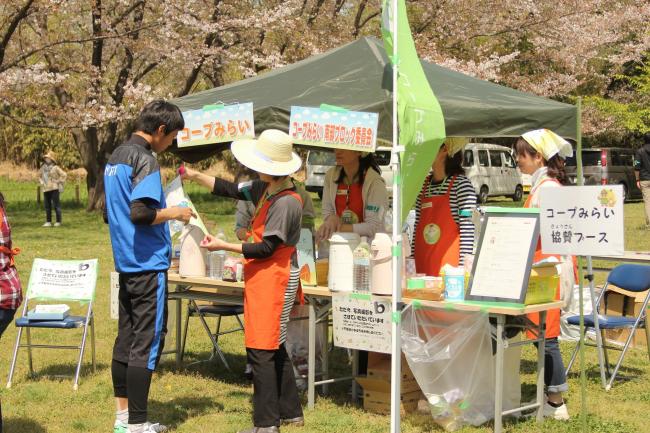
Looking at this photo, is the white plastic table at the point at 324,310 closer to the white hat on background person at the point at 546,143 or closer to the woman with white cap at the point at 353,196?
the woman with white cap at the point at 353,196

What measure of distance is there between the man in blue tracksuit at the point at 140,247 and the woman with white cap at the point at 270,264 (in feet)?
1.02

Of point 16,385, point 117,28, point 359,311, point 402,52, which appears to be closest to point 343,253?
point 359,311

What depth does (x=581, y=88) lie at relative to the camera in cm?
2936

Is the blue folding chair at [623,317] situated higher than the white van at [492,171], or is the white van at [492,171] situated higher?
the white van at [492,171]

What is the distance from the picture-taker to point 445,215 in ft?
18.6

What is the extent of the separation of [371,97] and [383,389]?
1755mm

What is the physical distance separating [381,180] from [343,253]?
709 millimetres

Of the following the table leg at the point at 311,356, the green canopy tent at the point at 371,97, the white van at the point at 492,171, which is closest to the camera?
the green canopy tent at the point at 371,97

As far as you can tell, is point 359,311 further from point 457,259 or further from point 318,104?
point 318,104

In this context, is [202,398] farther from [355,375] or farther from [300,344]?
[355,375]

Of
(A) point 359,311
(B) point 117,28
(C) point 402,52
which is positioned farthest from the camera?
(B) point 117,28

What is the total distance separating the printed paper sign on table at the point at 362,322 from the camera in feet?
16.7

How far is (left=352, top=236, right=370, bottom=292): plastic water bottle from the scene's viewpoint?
5.27 meters

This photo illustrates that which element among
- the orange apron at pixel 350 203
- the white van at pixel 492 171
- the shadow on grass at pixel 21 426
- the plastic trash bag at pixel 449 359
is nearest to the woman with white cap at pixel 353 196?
the orange apron at pixel 350 203
